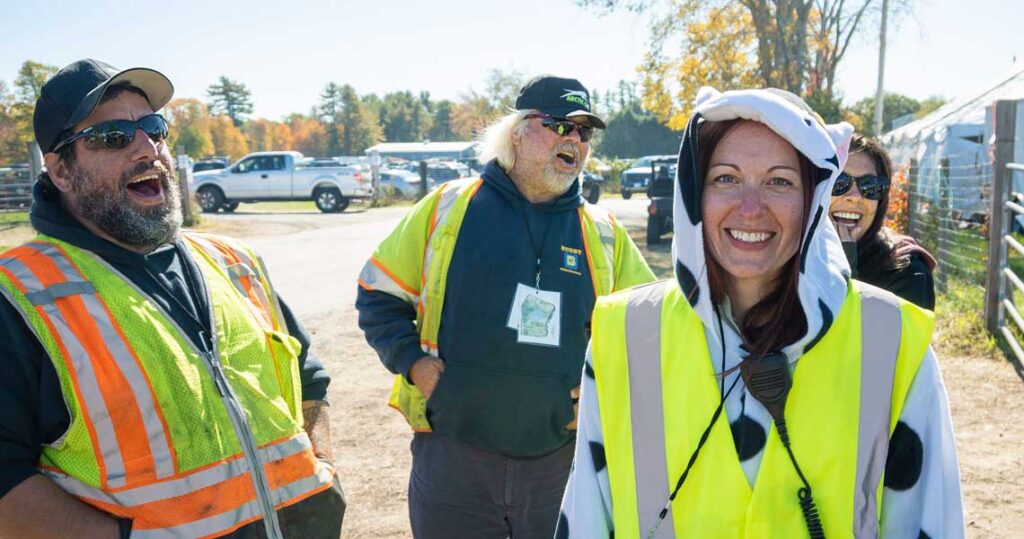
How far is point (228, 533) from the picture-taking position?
6.94 ft

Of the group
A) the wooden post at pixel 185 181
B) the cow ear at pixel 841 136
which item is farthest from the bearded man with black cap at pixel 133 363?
the wooden post at pixel 185 181

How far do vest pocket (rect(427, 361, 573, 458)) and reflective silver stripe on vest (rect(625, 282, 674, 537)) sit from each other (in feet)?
3.61

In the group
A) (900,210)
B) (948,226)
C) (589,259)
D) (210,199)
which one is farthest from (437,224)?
(210,199)

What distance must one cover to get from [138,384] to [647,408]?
1257mm

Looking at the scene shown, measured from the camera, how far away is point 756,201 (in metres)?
1.75

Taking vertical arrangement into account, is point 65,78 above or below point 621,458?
above

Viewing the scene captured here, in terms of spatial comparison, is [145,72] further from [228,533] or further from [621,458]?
[621,458]

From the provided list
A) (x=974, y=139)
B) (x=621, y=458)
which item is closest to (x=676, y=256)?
(x=621, y=458)

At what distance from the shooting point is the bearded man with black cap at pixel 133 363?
195 centimetres

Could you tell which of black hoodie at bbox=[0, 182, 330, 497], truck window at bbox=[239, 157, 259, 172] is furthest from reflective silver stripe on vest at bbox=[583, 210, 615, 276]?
truck window at bbox=[239, 157, 259, 172]

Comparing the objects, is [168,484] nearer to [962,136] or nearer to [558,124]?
[558,124]

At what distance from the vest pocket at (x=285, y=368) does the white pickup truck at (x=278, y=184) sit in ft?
79.4

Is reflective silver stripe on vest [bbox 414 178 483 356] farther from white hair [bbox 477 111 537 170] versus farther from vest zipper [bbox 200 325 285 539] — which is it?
vest zipper [bbox 200 325 285 539]

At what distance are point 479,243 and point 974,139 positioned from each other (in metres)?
16.7
